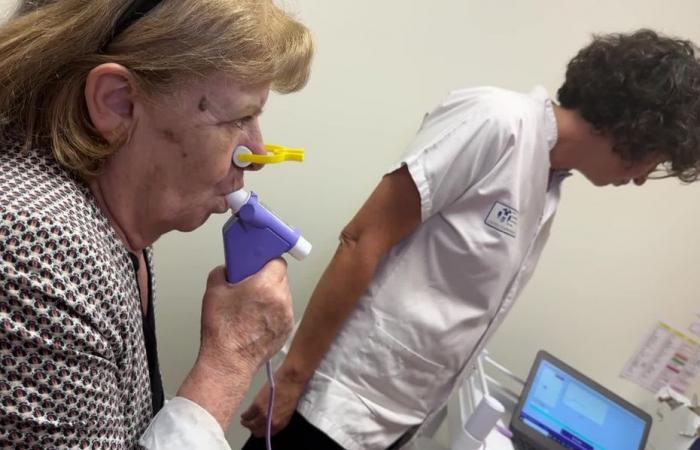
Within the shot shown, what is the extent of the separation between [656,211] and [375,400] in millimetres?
1210

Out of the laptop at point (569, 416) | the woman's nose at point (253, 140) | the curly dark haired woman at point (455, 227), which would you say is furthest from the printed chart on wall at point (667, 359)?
the woman's nose at point (253, 140)

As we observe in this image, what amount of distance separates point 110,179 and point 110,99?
95 millimetres

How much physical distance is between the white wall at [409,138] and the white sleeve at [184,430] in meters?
1.00

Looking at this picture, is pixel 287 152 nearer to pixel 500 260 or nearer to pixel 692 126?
pixel 500 260

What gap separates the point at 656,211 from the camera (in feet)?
5.88

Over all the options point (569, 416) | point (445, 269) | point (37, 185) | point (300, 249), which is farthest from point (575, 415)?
point (37, 185)

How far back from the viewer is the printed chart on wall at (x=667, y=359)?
188 centimetres

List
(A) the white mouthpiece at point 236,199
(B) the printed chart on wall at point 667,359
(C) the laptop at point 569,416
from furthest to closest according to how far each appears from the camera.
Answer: (B) the printed chart on wall at point 667,359 → (C) the laptop at point 569,416 → (A) the white mouthpiece at point 236,199

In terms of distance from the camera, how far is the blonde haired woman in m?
0.50

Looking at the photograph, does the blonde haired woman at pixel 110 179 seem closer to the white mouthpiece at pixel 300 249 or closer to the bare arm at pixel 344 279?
the white mouthpiece at pixel 300 249

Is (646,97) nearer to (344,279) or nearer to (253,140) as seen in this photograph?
(344,279)

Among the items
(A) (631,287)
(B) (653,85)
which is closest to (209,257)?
(B) (653,85)

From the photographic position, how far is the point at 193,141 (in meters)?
0.63

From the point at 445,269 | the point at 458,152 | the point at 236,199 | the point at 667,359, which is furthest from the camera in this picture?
the point at 667,359
